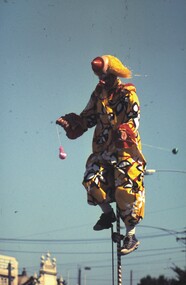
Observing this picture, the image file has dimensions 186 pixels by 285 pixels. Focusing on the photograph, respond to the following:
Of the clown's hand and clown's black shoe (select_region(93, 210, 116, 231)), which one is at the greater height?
the clown's hand

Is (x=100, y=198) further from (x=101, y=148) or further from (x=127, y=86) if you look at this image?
(x=127, y=86)

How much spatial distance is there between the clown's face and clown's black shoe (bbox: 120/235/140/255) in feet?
4.46

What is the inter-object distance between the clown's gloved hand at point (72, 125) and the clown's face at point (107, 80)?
40 centimetres

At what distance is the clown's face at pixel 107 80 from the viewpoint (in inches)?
311

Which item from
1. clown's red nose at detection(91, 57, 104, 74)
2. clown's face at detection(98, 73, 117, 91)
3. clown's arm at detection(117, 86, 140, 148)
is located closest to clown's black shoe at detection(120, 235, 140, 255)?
clown's arm at detection(117, 86, 140, 148)

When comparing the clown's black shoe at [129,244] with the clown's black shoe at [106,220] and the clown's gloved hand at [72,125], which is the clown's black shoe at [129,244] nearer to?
the clown's black shoe at [106,220]

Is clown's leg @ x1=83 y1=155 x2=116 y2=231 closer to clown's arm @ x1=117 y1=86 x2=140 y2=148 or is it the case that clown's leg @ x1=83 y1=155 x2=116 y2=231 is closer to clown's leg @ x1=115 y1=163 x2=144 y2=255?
clown's leg @ x1=115 y1=163 x2=144 y2=255

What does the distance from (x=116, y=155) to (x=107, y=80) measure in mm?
712

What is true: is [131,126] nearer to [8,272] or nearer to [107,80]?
[107,80]

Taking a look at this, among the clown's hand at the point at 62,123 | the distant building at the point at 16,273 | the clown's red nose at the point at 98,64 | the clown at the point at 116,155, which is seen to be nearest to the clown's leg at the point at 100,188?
the clown at the point at 116,155

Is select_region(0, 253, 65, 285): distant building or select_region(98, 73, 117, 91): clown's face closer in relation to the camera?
select_region(98, 73, 117, 91): clown's face

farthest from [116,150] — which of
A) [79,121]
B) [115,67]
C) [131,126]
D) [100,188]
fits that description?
[115,67]

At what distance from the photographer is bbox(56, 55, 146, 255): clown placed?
7.64m

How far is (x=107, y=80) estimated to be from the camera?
7.93 meters
